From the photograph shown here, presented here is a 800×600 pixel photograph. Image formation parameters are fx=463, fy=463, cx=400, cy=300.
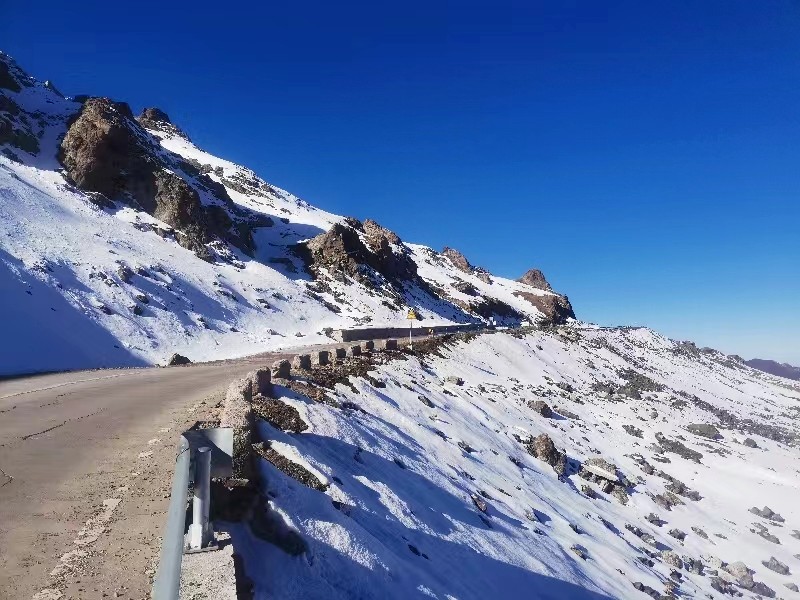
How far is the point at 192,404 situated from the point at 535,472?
12.6 m

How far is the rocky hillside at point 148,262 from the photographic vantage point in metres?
28.5

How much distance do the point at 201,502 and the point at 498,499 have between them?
1093 centimetres

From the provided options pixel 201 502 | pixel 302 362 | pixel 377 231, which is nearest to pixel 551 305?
pixel 377 231

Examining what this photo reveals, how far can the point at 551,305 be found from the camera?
99750 millimetres

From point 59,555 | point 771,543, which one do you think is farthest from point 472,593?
point 771,543

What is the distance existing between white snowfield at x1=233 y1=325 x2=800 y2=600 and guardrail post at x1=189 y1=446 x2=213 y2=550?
0.94m

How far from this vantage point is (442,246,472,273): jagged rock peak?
113662 mm

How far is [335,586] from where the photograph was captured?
6.39 meters

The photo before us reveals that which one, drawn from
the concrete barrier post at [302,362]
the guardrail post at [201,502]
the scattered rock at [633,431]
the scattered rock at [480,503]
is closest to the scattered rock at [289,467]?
the guardrail post at [201,502]

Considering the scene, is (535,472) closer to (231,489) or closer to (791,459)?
(231,489)

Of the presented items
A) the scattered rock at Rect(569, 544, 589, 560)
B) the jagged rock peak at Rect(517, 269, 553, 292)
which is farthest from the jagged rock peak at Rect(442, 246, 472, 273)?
the scattered rock at Rect(569, 544, 589, 560)

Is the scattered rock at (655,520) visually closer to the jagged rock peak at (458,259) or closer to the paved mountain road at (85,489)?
the paved mountain road at (85,489)

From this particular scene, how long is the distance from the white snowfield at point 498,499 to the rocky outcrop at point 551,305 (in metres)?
63.4

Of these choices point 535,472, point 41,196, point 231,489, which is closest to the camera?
point 231,489
